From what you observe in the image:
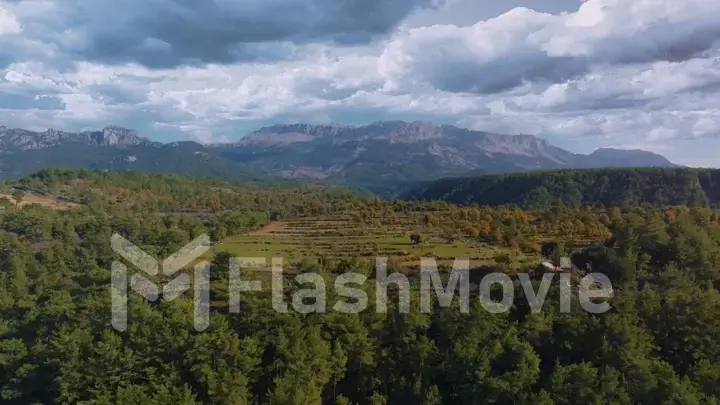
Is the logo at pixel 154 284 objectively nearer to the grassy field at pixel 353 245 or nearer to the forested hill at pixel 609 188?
the grassy field at pixel 353 245

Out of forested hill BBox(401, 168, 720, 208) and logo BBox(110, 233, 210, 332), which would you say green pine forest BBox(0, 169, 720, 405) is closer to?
logo BBox(110, 233, 210, 332)

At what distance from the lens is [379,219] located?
76.9 metres

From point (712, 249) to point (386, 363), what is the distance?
30.2 metres

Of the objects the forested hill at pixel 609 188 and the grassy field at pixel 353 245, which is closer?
the grassy field at pixel 353 245

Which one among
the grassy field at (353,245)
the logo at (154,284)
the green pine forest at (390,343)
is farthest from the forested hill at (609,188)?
the logo at (154,284)

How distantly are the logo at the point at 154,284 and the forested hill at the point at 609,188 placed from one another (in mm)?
94378

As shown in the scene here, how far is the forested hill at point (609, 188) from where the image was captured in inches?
5188

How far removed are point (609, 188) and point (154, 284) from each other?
13368cm

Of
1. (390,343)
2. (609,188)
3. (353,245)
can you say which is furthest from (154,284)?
(609,188)

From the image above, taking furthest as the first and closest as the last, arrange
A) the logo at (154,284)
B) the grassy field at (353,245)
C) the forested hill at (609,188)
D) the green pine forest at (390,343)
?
the forested hill at (609,188) < the grassy field at (353,245) < the logo at (154,284) < the green pine forest at (390,343)

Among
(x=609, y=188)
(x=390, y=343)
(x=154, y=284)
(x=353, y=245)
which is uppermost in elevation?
(x=609, y=188)

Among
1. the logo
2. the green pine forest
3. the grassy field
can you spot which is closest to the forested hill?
the grassy field

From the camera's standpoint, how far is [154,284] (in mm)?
40562

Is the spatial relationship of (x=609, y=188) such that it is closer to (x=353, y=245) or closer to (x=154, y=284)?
(x=353, y=245)
